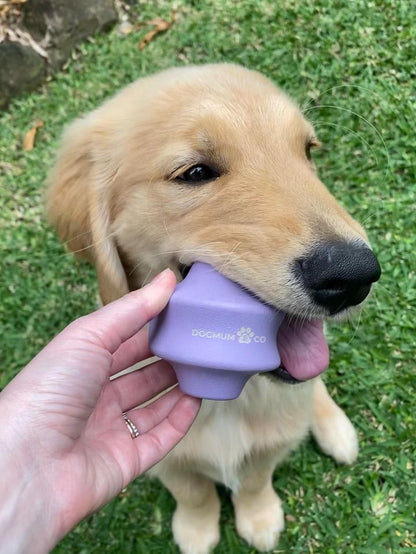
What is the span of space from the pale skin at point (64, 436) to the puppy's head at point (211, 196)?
270mm

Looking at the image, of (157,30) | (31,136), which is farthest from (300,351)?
(157,30)

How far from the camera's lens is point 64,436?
1.83 meters

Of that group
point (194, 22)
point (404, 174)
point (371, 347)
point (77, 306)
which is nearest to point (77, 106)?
point (194, 22)

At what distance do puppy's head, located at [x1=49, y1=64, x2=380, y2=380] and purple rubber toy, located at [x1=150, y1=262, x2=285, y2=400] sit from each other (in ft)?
0.21

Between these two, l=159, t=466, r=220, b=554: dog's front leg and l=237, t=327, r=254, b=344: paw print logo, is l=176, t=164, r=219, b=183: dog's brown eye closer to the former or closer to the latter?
l=237, t=327, r=254, b=344: paw print logo

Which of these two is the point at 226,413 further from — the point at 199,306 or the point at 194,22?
the point at 194,22

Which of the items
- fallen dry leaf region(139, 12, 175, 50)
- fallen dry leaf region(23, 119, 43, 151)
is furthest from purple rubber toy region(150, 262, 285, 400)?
fallen dry leaf region(139, 12, 175, 50)

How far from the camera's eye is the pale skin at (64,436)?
66.1 inches

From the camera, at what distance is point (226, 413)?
8.02 ft

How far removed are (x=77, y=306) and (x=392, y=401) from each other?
6.87 ft

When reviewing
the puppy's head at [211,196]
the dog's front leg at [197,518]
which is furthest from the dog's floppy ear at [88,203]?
the dog's front leg at [197,518]

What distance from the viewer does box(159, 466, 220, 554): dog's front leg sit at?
2789 millimetres

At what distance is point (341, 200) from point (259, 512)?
81.9 inches

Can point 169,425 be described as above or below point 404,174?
above
